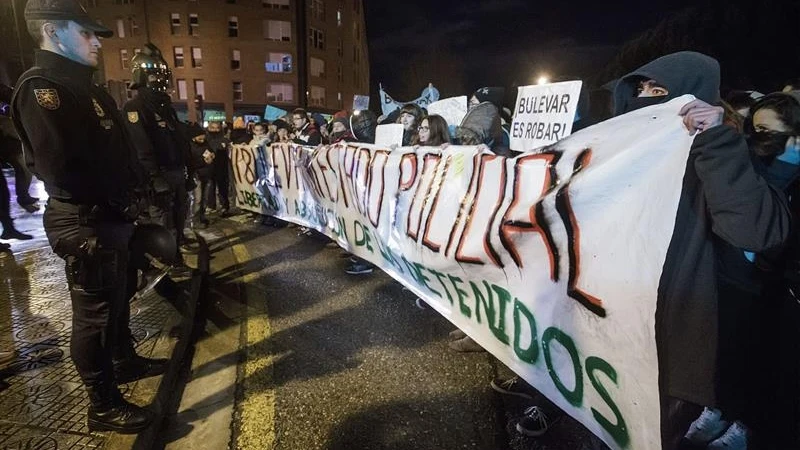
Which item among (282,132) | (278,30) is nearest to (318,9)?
(278,30)

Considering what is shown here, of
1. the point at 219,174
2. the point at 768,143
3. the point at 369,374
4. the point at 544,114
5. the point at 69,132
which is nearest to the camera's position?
the point at 768,143

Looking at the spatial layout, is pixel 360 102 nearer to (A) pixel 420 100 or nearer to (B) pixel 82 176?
(A) pixel 420 100

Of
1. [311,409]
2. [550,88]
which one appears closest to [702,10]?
[550,88]

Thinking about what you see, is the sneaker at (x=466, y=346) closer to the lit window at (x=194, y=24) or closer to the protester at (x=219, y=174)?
the protester at (x=219, y=174)

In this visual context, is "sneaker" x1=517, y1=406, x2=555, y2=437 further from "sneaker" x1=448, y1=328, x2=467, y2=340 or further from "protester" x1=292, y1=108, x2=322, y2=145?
"protester" x1=292, y1=108, x2=322, y2=145

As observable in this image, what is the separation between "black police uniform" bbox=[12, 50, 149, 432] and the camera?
2.00m

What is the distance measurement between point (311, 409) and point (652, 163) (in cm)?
213

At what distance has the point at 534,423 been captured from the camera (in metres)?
2.31

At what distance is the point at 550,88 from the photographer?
3697 millimetres

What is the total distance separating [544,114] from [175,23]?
4733 centimetres

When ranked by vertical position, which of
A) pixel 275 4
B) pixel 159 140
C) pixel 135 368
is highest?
pixel 275 4

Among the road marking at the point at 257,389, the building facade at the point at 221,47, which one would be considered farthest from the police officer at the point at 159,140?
the building facade at the point at 221,47

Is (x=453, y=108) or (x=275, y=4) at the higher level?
(x=275, y=4)

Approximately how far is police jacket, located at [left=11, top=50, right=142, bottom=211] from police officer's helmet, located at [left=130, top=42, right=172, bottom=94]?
8.23 ft
